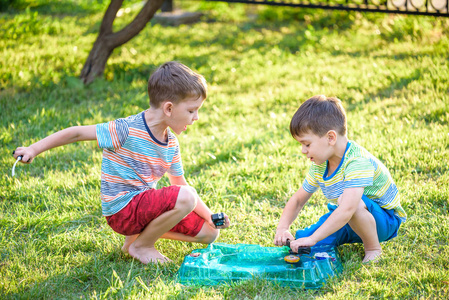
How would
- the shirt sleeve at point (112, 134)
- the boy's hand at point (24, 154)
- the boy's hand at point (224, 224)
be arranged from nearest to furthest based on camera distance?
1. the boy's hand at point (24, 154)
2. the shirt sleeve at point (112, 134)
3. the boy's hand at point (224, 224)

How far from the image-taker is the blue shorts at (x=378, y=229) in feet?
8.30

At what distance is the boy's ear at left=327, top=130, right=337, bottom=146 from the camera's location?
7.90 ft

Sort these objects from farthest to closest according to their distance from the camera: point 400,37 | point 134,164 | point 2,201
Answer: point 400,37 → point 2,201 → point 134,164

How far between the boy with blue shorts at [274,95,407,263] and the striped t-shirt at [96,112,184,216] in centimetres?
77

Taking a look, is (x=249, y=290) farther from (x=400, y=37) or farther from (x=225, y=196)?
(x=400, y=37)

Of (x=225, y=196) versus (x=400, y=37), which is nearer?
(x=225, y=196)

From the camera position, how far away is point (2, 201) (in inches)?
132

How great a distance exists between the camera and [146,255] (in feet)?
8.64

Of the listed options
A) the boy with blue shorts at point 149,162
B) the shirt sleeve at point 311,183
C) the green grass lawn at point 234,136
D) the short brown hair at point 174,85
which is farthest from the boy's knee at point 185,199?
the shirt sleeve at point 311,183

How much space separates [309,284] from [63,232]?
161 cm

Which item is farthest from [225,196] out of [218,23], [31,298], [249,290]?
[218,23]

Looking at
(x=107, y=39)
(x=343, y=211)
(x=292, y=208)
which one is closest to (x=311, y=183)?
(x=292, y=208)

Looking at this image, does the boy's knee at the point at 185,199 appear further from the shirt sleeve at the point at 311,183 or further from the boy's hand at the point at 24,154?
the boy's hand at the point at 24,154

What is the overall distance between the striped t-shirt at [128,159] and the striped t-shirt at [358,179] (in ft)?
2.81
